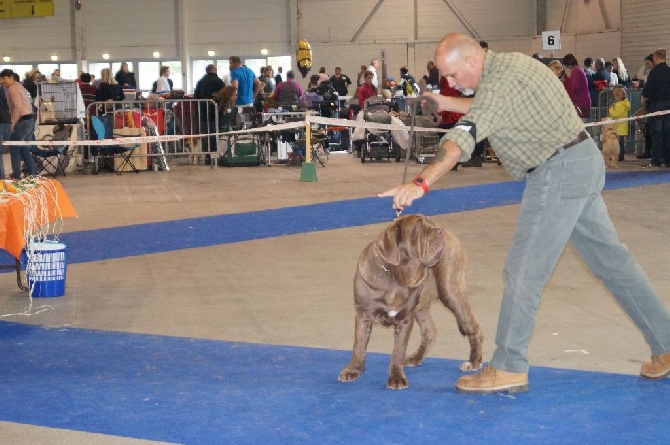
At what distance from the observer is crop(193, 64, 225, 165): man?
59.9ft

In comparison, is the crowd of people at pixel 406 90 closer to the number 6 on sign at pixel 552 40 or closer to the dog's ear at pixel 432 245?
the number 6 on sign at pixel 552 40

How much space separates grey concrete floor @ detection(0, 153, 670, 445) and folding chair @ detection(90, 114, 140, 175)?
4.34m

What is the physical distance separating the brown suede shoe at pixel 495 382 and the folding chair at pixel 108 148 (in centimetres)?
1292

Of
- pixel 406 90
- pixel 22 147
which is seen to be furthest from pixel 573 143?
pixel 406 90

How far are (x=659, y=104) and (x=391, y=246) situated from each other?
12.5 metres

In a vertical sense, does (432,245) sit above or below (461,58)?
below

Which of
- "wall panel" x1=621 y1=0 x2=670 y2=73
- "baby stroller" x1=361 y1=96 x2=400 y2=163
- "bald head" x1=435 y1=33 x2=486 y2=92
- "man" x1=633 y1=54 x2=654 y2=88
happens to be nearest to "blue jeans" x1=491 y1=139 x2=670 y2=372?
"bald head" x1=435 y1=33 x2=486 y2=92

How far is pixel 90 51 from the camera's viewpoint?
32.3m

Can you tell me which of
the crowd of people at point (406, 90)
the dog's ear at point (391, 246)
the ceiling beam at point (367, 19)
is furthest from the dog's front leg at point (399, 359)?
the ceiling beam at point (367, 19)

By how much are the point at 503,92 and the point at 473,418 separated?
1.36m

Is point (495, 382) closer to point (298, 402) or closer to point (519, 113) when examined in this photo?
point (298, 402)

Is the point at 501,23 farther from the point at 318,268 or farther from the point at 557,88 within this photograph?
the point at 557,88

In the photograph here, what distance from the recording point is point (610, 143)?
16062mm

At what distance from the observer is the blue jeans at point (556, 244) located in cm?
435
